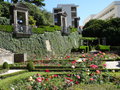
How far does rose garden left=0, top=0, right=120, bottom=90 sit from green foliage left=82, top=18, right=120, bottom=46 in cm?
666

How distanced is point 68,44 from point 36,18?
24.2 feet

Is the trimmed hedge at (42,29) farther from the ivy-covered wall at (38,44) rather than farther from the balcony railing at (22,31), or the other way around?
the balcony railing at (22,31)

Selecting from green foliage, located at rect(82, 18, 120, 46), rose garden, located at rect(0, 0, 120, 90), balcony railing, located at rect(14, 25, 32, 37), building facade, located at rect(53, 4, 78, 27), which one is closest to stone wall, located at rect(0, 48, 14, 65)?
rose garden, located at rect(0, 0, 120, 90)

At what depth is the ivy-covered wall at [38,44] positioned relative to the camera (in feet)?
62.2

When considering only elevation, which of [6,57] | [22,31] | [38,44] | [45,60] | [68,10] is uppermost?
[68,10]

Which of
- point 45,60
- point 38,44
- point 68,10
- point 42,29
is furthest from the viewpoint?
point 68,10

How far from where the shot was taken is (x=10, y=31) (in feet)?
63.2

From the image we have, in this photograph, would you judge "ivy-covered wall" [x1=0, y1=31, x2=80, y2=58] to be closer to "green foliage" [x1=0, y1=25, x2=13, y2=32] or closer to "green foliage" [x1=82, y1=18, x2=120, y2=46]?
"green foliage" [x1=0, y1=25, x2=13, y2=32]

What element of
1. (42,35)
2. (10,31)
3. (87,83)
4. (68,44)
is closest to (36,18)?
(68,44)

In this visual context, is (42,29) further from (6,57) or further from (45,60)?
(6,57)

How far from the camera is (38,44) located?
2158cm

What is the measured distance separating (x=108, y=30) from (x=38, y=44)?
21.2m

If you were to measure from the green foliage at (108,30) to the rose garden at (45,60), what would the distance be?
21.9 feet

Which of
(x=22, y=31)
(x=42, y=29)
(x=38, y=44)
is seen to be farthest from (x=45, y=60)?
(x=42, y=29)
